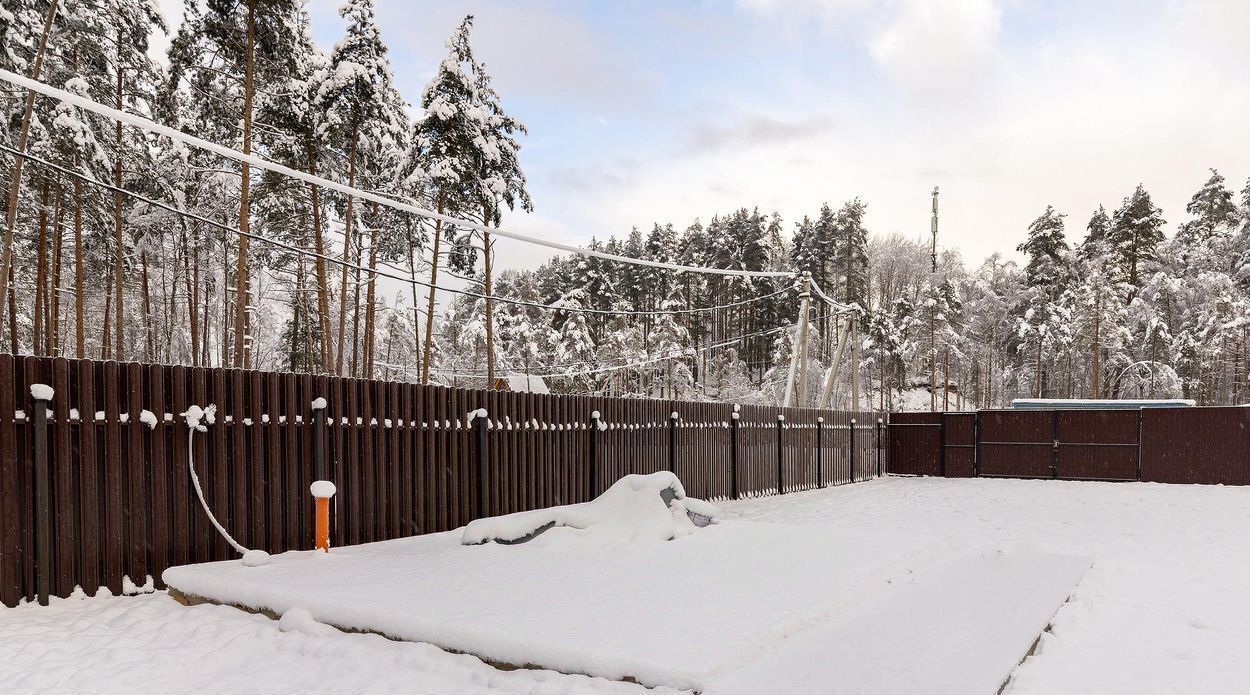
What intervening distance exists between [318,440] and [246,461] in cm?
60

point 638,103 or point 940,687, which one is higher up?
point 638,103

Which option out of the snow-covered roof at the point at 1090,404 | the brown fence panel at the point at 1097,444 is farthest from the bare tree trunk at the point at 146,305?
the snow-covered roof at the point at 1090,404

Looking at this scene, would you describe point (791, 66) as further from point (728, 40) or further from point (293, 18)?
point (293, 18)

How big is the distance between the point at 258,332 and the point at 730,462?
30230mm

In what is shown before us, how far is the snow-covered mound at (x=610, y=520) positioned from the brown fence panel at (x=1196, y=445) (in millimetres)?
16038

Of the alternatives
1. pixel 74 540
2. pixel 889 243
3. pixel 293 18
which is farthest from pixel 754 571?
pixel 889 243

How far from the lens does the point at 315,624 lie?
4.11 metres

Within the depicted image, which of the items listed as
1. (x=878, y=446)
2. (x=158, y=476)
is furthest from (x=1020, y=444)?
(x=158, y=476)

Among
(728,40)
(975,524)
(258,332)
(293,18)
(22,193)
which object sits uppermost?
(293,18)

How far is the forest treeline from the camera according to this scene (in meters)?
16.5

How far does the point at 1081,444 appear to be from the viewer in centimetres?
1803

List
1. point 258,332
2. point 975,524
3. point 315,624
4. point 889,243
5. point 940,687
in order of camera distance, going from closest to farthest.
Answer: point 940,687 → point 315,624 → point 975,524 → point 258,332 → point 889,243

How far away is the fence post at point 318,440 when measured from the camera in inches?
239

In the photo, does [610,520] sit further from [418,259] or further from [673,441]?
[418,259]
